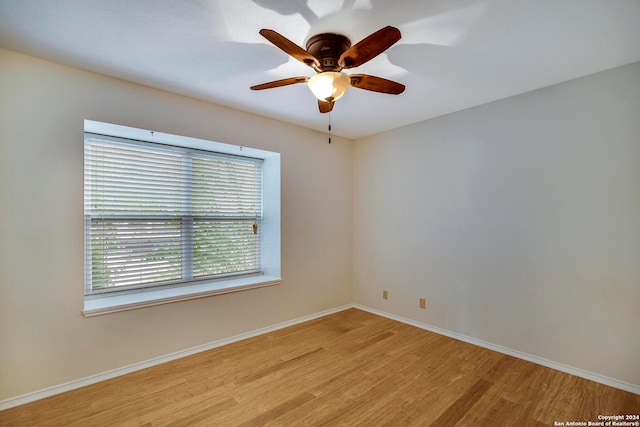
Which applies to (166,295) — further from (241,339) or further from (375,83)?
(375,83)

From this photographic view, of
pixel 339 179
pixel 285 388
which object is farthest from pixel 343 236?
pixel 285 388

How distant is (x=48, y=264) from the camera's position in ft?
7.02

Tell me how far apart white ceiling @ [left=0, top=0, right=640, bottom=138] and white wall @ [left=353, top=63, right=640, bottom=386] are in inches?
14.7

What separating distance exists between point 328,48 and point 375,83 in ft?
1.23

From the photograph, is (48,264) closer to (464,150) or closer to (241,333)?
(241,333)

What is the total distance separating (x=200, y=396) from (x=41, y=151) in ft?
6.98

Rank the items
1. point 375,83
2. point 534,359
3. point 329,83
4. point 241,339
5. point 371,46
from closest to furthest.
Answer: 1. point 371,46
2. point 329,83
3. point 375,83
4. point 534,359
5. point 241,339

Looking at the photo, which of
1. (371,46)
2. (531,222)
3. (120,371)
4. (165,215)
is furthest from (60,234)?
(531,222)

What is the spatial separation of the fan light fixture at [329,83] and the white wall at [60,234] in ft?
5.18

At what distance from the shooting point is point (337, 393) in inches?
85.4

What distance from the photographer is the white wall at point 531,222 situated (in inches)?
88.3

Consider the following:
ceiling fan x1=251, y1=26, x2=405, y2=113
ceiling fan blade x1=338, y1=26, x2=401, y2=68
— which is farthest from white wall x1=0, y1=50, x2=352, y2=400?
ceiling fan blade x1=338, y1=26, x2=401, y2=68

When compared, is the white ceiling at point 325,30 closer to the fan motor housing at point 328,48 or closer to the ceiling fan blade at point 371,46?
the fan motor housing at point 328,48

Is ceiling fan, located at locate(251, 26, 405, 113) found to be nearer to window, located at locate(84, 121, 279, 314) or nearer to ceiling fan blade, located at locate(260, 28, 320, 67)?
ceiling fan blade, located at locate(260, 28, 320, 67)
